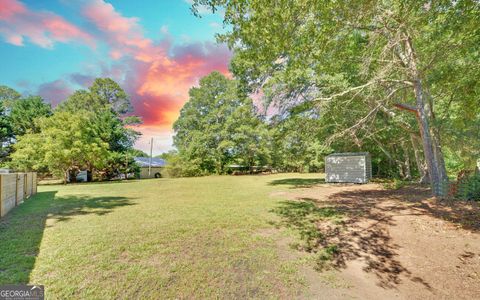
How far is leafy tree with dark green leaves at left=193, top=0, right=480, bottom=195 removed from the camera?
491 cm

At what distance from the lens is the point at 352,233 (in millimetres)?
4965

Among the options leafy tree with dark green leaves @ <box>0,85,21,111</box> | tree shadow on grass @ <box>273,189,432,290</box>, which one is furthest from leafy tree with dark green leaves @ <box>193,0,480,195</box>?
leafy tree with dark green leaves @ <box>0,85,21,111</box>

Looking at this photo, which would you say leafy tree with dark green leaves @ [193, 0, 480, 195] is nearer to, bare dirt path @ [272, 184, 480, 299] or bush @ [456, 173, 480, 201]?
bush @ [456, 173, 480, 201]

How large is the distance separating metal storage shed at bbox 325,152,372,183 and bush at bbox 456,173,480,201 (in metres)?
7.32

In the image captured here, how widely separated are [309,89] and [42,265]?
11042mm

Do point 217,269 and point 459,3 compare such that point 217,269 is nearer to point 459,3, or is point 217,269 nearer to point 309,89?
point 459,3

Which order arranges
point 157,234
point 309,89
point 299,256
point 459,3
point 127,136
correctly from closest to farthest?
point 299,256, point 157,234, point 459,3, point 309,89, point 127,136

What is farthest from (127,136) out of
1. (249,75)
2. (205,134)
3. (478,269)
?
(478,269)

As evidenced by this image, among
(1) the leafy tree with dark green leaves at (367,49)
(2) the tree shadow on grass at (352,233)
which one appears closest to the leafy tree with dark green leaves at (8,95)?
(1) the leafy tree with dark green leaves at (367,49)

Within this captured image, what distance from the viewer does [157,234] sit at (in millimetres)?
4805

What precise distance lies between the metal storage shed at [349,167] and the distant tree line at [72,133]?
2024 cm

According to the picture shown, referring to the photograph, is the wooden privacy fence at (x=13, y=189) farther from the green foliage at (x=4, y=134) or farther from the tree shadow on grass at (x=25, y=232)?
the green foliage at (x=4, y=134)

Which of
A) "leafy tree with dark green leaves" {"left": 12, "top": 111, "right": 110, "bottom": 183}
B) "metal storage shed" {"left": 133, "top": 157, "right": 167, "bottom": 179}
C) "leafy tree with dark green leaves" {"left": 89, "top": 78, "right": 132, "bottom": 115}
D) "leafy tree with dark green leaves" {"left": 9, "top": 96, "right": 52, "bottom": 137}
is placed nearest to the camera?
"leafy tree with dark green leaves" {"left": 12, "top": 111, "right": 110, "bottom": 183}

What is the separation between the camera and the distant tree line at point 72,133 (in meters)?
18.2
